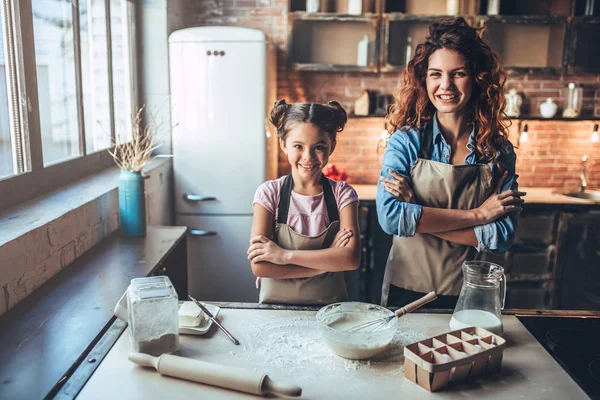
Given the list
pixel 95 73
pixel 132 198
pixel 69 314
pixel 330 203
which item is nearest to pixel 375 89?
pixel 95 73

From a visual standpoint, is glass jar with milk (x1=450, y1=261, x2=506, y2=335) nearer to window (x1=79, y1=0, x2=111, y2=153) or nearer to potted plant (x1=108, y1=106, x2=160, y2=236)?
potted plant (x1=108, y1=106, x2=160, y2=236)

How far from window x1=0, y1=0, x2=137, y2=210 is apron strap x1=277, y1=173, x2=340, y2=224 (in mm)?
1151

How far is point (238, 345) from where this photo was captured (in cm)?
133

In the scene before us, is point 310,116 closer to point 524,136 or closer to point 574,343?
point 574,343

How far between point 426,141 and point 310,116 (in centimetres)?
53

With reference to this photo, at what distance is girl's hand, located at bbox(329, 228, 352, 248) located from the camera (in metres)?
1.61

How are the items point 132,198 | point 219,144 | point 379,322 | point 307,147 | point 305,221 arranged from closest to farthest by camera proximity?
point 379,322 < point 307,147 < point 305,221 < point 132,198 < point 219,144

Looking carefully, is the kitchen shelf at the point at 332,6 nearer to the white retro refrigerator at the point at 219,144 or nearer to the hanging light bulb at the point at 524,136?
the white retro refrigerator at the point at 219,144

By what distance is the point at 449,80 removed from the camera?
1.75 m

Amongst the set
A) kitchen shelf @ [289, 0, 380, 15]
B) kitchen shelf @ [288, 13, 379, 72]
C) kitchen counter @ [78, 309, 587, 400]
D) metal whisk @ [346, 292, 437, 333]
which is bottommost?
kitchen counter @ [78, 309, 587, 400]

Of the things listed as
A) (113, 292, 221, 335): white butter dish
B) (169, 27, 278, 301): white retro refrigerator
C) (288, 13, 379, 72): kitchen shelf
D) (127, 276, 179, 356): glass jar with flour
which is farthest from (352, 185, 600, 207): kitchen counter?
(127, 276, 179, 356): glass jar with flour

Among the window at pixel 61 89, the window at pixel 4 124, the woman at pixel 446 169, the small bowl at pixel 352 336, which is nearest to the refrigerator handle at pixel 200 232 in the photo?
the window at pixel 61 89

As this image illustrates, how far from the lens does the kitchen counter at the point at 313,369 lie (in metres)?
1.12

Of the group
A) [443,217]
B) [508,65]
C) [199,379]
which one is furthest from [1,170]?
[508,65]
